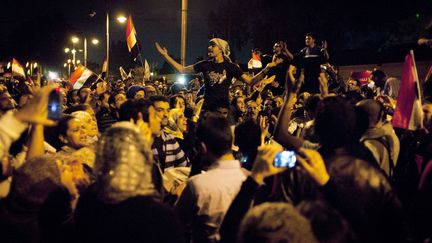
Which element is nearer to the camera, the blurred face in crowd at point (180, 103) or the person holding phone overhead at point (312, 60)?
the blurred face in crowd at point (180, 103)

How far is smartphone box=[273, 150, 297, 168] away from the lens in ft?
10.1

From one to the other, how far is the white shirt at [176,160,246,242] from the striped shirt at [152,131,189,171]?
2367 mm

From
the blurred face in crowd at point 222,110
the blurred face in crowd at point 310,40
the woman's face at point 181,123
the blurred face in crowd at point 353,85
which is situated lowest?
the woman's face at point 181,123

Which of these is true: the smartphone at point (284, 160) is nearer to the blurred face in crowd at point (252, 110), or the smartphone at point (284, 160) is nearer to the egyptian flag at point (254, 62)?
the blurred face in crowd at point (252, 110)

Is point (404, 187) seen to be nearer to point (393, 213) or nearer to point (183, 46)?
point (393, 213)

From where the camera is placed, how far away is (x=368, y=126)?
487 cm

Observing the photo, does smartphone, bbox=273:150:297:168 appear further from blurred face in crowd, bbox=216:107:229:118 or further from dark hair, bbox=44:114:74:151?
blurred face in crowd, bbox=216:107:229:118

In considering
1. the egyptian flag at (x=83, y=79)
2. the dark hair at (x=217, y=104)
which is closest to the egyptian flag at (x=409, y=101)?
the dark hair at (x=217, y=104)

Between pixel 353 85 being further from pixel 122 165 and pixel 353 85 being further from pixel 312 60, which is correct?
pixel 122 165

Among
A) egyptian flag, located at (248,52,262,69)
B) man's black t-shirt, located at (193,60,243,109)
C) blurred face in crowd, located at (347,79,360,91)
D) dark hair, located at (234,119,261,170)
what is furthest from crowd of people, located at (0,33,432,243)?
egyptian flag, located at (248,52,262,69)

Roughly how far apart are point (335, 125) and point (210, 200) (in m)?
1.12

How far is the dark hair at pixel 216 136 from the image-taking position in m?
3.69

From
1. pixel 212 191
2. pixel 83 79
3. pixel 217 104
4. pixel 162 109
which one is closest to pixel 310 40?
pixel 217 104

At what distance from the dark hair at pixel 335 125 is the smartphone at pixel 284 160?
422 millimetres
